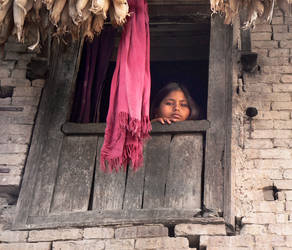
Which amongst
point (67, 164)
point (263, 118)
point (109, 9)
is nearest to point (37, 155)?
point (67, 164)

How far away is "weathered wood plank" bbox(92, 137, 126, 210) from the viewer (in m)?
6.40

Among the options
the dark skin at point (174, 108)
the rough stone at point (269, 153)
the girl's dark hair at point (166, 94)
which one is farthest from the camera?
the girl's dark hair at point (166, 94)

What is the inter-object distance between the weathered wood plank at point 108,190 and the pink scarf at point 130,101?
0.08 m

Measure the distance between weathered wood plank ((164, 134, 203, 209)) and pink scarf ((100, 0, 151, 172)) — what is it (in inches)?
11.6

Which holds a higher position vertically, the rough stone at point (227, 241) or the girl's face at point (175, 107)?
the girl's face at point (175, 107)

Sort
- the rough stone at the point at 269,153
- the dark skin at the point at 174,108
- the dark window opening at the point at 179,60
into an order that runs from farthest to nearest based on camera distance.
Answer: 1. the dark window opening at the point at 179,60
2. the dark skin at the point at 174,108
3. the rough stone at the point at 269,153

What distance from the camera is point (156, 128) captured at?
6.74 metres

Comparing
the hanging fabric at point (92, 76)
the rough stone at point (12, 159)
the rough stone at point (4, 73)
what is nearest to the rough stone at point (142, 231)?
the rough stone at point (12, 159)

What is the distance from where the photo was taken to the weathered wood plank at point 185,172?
635cm

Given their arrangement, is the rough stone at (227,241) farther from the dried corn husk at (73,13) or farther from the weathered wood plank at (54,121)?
the dried corn husk at (73,13)

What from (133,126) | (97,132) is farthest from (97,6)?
(97,132)

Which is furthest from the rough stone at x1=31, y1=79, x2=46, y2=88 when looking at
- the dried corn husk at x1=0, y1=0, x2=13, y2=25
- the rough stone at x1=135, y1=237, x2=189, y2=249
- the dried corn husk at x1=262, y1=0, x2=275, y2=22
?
the dried corn husk at x1=262, y1=0, x2=275, y2=22

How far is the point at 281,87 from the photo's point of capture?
7.01m

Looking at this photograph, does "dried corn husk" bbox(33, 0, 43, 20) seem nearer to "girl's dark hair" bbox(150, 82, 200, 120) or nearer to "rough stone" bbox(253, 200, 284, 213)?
"girl's dark hair" bbox(150, 82, 200, 120)
